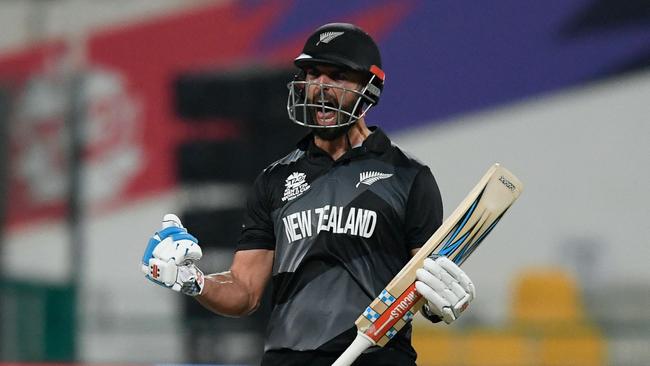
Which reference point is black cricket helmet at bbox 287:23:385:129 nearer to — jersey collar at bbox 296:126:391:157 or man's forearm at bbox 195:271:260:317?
jersey collar at bbox 296:126:391:157

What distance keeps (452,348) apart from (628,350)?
785 millimetres

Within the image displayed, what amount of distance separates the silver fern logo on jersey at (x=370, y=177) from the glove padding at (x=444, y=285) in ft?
0.78

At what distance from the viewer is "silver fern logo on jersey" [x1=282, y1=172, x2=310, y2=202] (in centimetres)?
242

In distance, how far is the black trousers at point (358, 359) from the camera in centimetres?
231

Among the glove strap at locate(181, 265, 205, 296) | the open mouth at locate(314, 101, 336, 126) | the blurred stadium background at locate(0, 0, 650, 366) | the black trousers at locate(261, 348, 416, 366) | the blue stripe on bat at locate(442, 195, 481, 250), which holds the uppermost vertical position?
the open mouth at locate(314, 101, 336, 126)

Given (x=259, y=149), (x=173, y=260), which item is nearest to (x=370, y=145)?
(x=173, y=260)

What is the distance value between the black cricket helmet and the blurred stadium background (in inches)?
127

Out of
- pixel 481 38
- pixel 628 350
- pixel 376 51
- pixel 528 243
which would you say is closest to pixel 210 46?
pixel 481 38

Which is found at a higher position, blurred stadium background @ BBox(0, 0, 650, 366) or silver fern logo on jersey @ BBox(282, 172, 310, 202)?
silver fern logo on jersey @ BBox(282, 172, 310, 202)

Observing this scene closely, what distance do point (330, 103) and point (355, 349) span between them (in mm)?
466

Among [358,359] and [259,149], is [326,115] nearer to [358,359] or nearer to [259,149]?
[358,359]

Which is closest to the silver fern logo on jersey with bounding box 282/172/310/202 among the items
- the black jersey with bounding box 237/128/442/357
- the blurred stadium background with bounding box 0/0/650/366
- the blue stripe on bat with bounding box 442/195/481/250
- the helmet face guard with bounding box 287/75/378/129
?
the black jersey with bounding box 237/128/442/357

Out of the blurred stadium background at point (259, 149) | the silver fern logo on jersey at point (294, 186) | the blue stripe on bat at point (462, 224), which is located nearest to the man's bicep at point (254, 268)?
the silver fern logo on jersey at point (294, 186)

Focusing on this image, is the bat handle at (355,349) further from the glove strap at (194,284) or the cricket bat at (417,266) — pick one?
the glove strap at (194,284)
